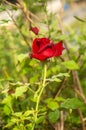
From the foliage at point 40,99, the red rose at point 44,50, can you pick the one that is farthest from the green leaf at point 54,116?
the red rose at point 44,50

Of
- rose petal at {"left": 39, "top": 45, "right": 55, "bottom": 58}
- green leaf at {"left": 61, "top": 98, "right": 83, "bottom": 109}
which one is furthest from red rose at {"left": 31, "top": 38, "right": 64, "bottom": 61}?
green leaf at {"left": 61, "top": 98, "right": 83, "bottom": 109}

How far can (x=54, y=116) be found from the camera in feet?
3.67

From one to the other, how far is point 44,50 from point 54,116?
0.74ft

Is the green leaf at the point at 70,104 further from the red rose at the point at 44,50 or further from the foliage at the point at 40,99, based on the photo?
the red rose at the point at 44,50

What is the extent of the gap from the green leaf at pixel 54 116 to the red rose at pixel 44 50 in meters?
0.20

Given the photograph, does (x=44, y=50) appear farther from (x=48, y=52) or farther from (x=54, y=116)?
(x=54, y=116)

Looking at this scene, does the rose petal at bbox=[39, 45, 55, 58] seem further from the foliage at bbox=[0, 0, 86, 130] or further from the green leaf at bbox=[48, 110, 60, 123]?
the green leaf at bbox=[48, 110, 60, 123]

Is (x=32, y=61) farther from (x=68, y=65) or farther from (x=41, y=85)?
(x=41, y=85)

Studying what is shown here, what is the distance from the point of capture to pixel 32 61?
1.35m

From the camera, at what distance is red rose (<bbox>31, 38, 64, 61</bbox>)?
1.01 metres

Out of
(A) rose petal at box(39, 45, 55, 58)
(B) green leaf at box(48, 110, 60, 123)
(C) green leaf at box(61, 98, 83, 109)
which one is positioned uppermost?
(A) rose petal at box(39, 45, 55, 58)

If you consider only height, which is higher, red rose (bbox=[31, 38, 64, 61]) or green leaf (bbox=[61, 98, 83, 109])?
red rose (bbox=[31, 38, 64, 61])

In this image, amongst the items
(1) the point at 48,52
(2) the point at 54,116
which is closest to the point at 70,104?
(2) the point at 54,116

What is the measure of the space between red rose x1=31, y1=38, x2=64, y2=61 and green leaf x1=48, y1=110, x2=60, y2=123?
20cm
